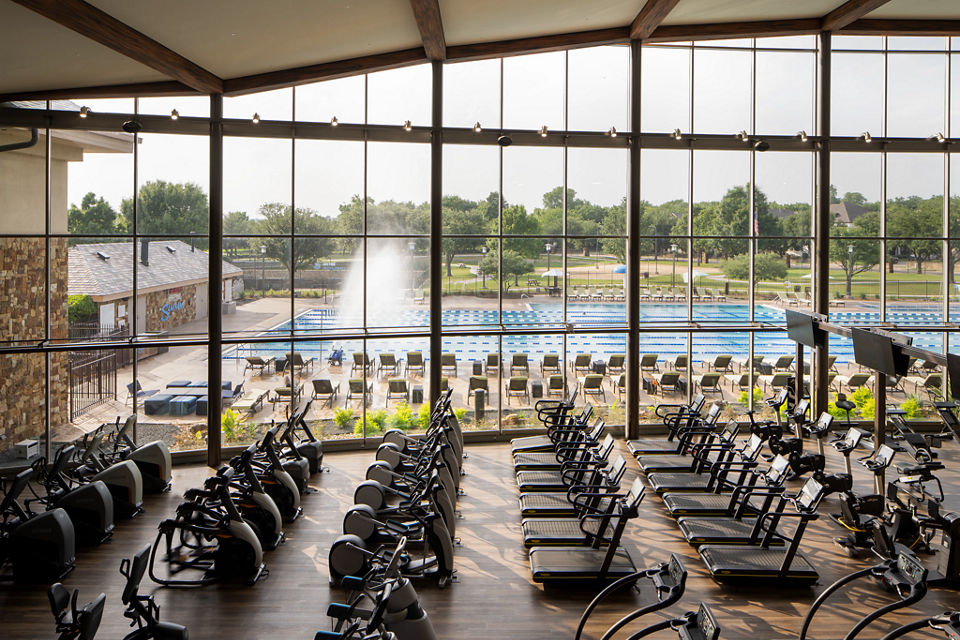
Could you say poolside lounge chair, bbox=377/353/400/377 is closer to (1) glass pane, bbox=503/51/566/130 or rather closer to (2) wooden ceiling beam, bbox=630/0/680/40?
(1) glass pane, bbox=503/51/566/130

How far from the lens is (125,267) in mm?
9117

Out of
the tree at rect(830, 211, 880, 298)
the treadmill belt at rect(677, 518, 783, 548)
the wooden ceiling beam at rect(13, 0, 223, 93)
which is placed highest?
the wooden ceiling beam at rect(13, 0, 223, 93)

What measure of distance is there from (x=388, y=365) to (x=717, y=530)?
212 inches

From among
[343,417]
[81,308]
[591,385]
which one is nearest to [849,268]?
[591,385]

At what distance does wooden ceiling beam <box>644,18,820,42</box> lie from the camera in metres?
10.2

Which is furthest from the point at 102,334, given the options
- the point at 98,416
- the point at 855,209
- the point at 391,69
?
the point at 855,209

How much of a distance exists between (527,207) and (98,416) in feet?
22.5

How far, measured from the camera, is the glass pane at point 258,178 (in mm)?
9344

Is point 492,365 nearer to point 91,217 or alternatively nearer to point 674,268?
point 674,268

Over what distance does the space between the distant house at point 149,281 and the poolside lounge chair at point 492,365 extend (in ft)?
12.5

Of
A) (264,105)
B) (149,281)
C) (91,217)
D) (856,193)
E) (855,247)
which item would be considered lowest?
(149,281)

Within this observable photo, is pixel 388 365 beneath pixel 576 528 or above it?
above

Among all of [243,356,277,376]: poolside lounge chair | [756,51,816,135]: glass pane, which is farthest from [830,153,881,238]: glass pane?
[243,356,277,376]: poolside lounge chair

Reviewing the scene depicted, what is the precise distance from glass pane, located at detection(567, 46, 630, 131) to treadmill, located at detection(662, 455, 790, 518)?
574cm
